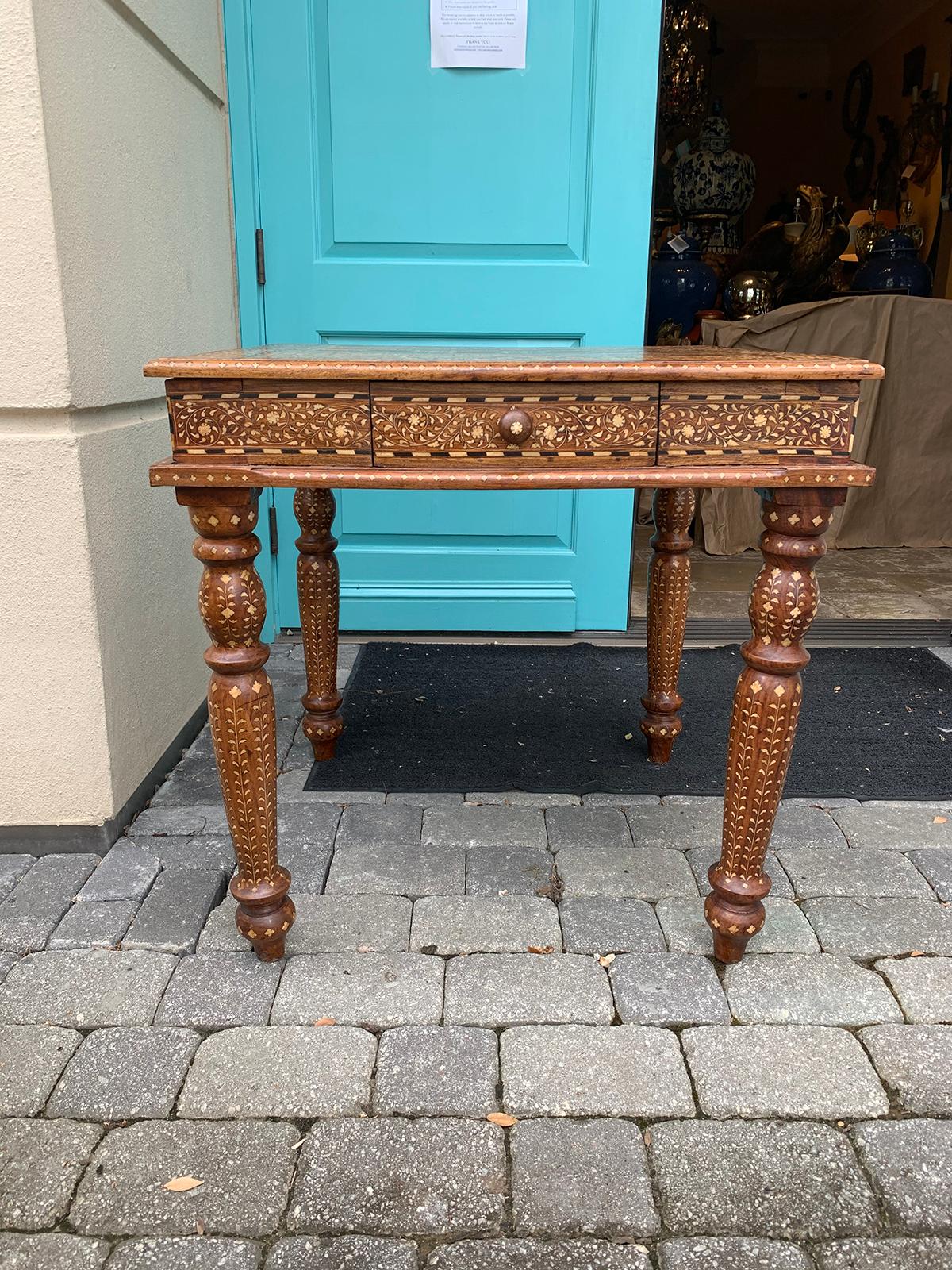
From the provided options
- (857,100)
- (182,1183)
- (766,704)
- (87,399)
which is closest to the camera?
(182,1183)

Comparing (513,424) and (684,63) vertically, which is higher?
(684,63)

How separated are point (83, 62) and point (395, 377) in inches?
42.7

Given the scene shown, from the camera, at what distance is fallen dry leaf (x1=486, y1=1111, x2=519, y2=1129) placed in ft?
4.33

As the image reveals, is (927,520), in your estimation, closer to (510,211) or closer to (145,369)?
(510,211)

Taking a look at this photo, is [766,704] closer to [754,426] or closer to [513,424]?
[754,426]

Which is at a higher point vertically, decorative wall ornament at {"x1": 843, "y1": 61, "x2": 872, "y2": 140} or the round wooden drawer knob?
decorative wall ornament at {"x1": 843, "y1": 61, "x2": 872, "y2": 140}

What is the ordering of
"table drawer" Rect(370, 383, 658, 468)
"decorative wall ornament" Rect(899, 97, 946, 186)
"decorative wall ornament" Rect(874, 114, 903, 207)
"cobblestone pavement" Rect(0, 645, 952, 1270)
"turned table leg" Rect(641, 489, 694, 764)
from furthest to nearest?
"decorative wall ornament" Rect(874, 114, 903, 207)
"decorative wall ornament" Rect(899, 97, 946, 186)
"turned table leg" Rect(641, 489, 694, 764)
"table drawer" Rect(370, 383, 658, 468)
"cobblestone pavement" Rect(0, 645, 952, 1270)

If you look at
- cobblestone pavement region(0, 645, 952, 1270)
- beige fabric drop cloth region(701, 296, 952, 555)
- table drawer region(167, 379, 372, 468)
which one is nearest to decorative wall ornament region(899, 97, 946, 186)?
beige fabric drop cloth region(701, 296, 952, 555)

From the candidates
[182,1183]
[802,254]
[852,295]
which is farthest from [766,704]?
[802,254]

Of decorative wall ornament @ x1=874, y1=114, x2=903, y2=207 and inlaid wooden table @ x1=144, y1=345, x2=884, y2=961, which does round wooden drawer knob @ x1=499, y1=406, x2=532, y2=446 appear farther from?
decorative wall ornament @ x1=874, y1=114, x2=903, y2=207

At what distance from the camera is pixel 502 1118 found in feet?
4.35

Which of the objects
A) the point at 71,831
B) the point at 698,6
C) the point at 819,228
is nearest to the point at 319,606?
the point at 71,831

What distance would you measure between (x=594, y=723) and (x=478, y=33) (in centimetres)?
205

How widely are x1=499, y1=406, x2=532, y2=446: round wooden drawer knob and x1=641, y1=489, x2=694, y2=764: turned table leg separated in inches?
33.7
